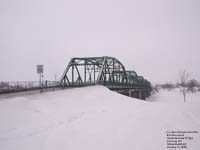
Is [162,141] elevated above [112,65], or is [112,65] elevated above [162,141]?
[112,65]

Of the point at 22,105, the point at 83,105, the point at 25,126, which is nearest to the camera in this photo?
the point at 25,126

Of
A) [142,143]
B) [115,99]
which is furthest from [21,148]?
[115,99]

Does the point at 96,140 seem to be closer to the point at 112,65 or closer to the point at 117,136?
the point at 117,136

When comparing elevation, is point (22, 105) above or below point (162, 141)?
above

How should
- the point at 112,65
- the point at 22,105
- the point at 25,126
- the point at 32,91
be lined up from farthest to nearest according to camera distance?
the point at 112,65 < the point at 32,91 < the point at 22,105 < the point at 25,126

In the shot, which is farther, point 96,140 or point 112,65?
point 112,65

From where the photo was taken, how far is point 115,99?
91.6ft

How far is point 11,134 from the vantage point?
10.4 metres

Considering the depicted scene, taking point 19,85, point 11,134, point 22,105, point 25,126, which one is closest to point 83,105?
point 22,105

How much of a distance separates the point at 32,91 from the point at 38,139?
1578 cm

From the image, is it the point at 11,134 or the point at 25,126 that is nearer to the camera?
the point at 11,134

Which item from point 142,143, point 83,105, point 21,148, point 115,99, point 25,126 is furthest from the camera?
point 115,99

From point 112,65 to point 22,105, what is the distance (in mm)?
38845

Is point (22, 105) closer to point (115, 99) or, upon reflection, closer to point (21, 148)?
point (21, 148)
